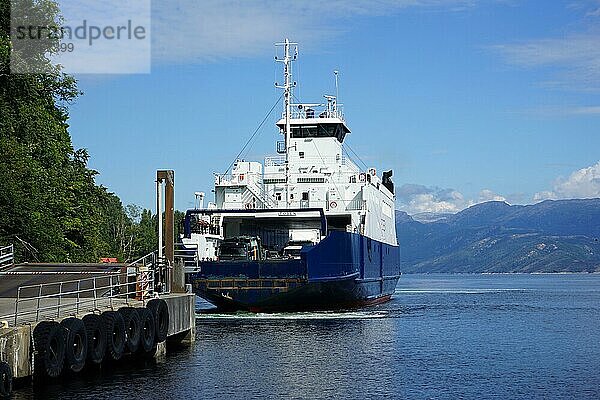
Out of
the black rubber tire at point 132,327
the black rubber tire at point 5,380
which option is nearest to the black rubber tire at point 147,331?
the black rubber tire at point 132,327

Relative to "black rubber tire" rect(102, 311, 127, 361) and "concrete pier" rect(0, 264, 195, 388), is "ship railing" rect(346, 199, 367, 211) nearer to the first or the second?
"concrete pier" rect(0, 264, 195, 388)

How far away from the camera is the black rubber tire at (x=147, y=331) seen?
24.0 m

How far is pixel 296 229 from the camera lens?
44.8m

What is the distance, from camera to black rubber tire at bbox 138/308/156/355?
23984 millimetres

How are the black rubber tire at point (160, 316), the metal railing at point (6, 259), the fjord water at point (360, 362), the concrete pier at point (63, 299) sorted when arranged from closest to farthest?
the concrete pier at point (63, 299) < the fjord water at point (360, 362) < the black rubber tire at point (160, 316) < the metal railing at point (6, 259)

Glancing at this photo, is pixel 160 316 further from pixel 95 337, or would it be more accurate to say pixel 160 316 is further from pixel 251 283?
pixel 251 283

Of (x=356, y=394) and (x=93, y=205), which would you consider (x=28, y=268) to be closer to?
(x=356, y=394)

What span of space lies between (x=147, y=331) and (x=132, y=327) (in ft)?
3.64

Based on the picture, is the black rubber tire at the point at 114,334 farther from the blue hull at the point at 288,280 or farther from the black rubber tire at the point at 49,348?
the blue hull at the point at 288,280

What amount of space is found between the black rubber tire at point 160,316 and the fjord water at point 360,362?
80 cm

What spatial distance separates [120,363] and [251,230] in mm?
21141

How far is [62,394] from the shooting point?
19109 millimetres

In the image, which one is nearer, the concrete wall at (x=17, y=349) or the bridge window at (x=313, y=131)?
the concrete wall at (x=17, y=349)

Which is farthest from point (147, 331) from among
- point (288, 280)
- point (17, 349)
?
point (288, 280)
